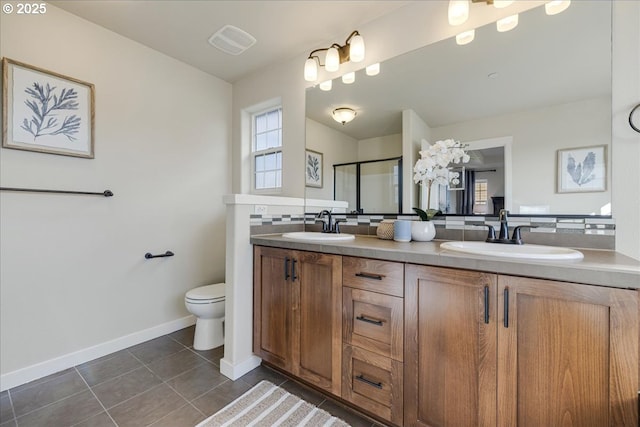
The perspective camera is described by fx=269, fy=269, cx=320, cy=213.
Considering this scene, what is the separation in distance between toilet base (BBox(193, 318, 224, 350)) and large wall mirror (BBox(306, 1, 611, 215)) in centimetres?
176

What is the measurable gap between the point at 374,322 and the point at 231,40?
2347 mm

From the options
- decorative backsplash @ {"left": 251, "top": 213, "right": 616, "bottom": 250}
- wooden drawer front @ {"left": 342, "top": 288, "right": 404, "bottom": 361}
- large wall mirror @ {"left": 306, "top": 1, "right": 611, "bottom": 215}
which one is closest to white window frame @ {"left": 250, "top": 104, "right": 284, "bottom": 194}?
Answer: decorative backsplash @ {"left": 251, "top": 213, "right": 616, "bottom": 250}

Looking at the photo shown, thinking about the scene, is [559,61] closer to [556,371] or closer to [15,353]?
[556,371]

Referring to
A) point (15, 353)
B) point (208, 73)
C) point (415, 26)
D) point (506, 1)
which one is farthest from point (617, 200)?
point (15, 353)

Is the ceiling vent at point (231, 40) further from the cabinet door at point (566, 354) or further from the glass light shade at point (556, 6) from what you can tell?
the cabinet door at point (566, 354)

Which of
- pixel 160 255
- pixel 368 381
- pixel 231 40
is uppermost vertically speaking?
pixel 231 40

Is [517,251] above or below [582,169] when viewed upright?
below

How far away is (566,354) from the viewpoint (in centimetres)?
88

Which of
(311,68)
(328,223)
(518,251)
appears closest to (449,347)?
(518,251)

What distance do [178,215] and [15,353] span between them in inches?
52.2

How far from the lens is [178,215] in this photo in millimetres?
2506

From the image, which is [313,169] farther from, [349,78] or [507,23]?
[507,23]

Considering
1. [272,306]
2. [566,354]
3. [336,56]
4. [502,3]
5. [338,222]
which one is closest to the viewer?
[566,354]

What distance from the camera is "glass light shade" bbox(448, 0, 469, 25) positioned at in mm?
1488
